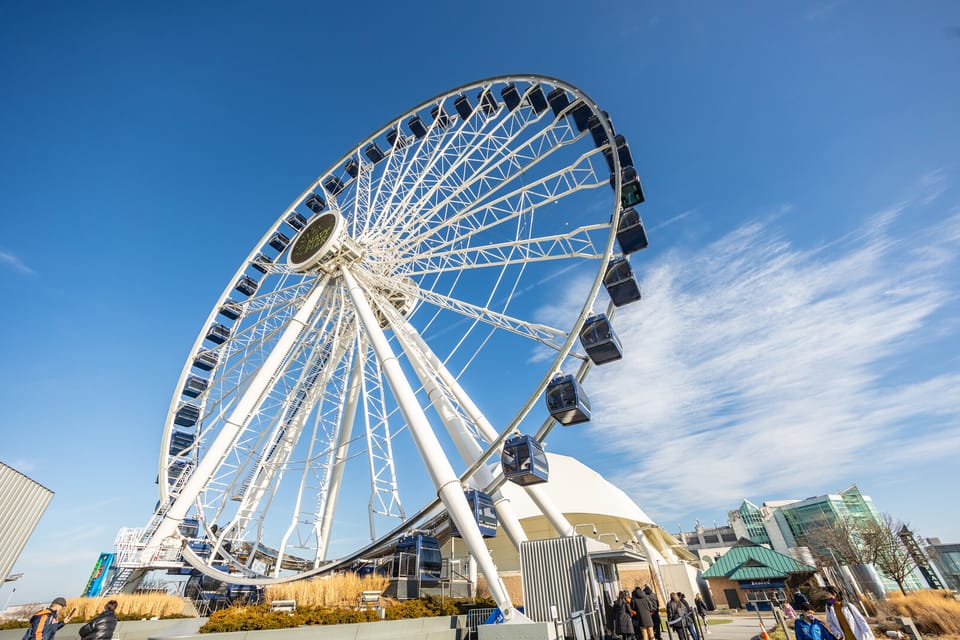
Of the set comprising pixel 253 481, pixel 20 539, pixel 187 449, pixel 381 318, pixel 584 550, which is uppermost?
pixel 381 318

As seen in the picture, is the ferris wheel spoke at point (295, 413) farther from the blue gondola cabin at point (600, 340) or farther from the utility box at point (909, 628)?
the utility box at point (909, 628)

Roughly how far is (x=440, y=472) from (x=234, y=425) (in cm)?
901

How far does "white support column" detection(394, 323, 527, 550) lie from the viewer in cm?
1380

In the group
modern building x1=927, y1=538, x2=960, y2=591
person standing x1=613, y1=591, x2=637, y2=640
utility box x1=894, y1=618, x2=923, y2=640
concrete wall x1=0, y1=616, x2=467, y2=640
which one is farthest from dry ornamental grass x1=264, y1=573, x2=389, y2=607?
modern building x1=927, y1=538, x2=960, y2=591

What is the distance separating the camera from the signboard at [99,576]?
2061 centimetres

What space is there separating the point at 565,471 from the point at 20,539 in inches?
1306

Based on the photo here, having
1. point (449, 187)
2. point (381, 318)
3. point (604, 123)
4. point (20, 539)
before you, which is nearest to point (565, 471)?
point (381, 318)

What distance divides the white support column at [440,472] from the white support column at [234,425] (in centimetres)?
430

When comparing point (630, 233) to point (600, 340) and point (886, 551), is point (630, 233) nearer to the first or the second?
point (600, 340)

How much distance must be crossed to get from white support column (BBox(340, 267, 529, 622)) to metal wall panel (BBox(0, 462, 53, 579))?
1887 centimetres

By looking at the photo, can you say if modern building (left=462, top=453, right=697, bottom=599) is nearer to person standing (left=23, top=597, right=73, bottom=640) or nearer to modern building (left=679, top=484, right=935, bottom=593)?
person standing (left=23, top=597, right=73, bottom=640)

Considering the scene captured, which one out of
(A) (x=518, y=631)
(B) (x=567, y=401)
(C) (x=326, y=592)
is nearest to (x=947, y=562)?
(B) (x=567, y=401)

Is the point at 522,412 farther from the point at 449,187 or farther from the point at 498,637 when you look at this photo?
the point at 449,187

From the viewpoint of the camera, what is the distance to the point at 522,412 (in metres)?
12.8
